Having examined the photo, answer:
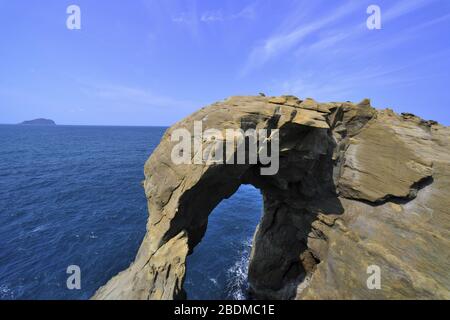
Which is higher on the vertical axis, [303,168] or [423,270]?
[303,168]

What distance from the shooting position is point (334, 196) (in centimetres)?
1847

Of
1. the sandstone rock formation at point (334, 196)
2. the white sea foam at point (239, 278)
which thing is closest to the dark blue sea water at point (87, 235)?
the white sea foam at point (239, 278)

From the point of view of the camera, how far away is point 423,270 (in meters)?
13.0

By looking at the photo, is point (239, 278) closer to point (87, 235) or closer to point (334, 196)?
point (334, 196)

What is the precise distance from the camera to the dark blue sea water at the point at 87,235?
24869mm

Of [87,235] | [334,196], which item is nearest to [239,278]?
[334,196]

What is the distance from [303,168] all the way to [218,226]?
23.7 metres

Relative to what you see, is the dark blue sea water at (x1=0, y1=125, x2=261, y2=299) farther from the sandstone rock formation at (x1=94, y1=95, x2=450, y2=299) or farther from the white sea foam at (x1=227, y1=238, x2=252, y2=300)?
the sandstone rock formation at (x1=94, y1=95, x2=450, y2=299)

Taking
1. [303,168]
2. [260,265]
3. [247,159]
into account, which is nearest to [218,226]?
[260,265]

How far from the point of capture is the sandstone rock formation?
12945 mm

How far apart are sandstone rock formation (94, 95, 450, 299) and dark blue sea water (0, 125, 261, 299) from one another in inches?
435

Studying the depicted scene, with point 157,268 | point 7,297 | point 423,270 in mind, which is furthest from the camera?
point 7,297

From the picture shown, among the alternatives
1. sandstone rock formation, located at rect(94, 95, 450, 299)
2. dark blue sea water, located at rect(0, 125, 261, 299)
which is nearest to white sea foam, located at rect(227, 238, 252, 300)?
dark blue sea water, located at rect(0, 125, 261, 299)

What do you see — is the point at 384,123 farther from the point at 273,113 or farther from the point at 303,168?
the point at 273,113
